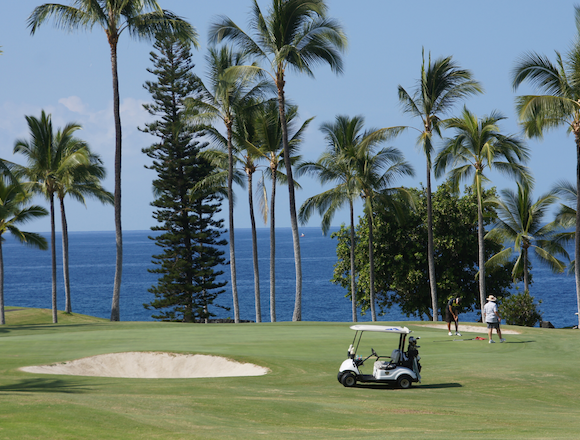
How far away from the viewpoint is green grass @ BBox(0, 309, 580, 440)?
28.8 feet

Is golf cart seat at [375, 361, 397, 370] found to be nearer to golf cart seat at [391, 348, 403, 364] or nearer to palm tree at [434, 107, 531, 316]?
golf cart seat at [391, 348, 403, 364]

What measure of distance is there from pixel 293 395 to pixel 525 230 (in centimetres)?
3230

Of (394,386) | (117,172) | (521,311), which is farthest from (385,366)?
(521,311)

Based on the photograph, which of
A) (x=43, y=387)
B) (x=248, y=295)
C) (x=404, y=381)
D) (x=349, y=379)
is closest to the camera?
(x=43, y=387)

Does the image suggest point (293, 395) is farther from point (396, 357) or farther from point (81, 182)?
point (81, 182)

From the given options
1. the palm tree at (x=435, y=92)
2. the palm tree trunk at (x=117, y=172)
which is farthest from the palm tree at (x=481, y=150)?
the palm tree trunk at (x=117, y=172)

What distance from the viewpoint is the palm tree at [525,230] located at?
130ft

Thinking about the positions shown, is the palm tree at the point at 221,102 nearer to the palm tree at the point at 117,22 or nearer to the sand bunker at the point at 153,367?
the palm tree at the point at 117,22

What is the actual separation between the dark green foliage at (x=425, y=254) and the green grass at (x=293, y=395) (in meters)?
19.6

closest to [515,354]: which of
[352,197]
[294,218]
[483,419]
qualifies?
[483,419]

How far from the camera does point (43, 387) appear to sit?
12648 mm

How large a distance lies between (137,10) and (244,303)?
69.7 metres

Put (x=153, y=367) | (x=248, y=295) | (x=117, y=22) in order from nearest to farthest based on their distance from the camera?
(x=153, y=367)
(x=117, y=22)
(x=248, y=295)

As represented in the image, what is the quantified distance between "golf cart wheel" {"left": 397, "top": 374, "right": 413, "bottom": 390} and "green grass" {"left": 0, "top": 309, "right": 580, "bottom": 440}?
0.28 m
